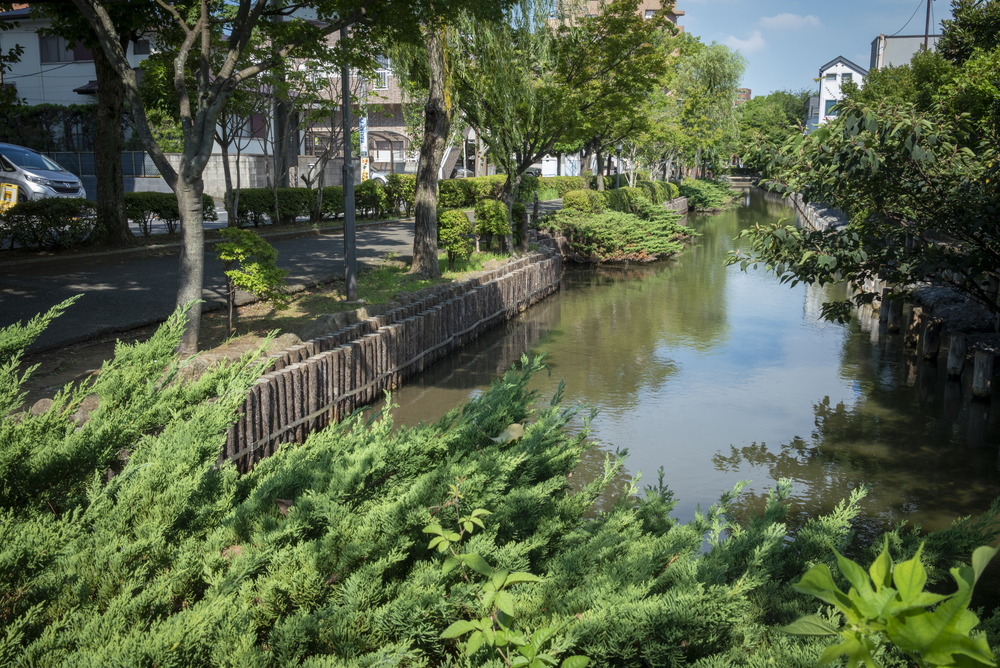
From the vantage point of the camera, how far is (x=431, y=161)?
1855 cm

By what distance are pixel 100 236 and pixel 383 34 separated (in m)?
10.3

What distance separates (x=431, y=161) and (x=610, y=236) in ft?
37.6

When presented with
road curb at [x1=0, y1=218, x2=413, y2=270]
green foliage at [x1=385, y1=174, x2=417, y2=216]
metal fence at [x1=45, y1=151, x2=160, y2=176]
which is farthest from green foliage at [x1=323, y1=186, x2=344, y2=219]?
metal fence at [x1=45, y1=151, x2=160, y2=176]

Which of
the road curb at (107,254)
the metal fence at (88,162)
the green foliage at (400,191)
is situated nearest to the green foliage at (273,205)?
the road curb at (107,254)

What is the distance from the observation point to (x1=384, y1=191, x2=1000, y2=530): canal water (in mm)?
10383

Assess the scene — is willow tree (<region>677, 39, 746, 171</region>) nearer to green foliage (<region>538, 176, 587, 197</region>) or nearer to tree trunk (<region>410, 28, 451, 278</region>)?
green foliage (<region>538, 176, 587, 197</region>)

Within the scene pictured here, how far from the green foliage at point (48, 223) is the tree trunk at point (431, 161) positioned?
7.73m

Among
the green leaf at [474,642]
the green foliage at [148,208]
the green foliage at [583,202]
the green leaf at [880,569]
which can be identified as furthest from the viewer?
the green foliage at [583,202]

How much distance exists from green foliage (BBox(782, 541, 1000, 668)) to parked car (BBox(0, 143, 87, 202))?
84.6 feet

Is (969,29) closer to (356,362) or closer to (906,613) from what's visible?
(356,362)

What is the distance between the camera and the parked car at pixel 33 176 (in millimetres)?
23625

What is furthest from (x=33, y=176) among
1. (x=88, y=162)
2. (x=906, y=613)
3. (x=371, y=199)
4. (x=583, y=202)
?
(x=906, y=613)

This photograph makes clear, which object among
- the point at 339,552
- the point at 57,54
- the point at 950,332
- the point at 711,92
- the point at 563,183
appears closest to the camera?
the point at 339,552

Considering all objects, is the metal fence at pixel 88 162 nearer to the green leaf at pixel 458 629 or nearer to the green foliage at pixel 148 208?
the green foliage at pixel 148 208
